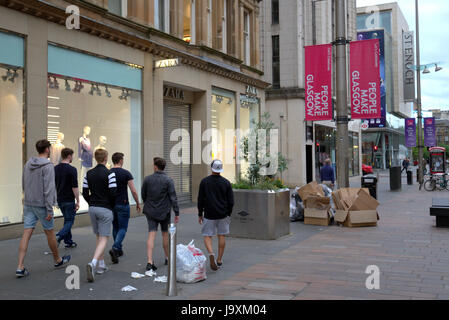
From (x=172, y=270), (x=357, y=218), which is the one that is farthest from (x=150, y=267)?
(x=357, y=218)

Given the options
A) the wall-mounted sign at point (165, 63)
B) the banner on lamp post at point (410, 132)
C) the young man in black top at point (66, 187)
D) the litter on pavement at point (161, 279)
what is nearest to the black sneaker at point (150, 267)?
the litter on pavement at point (161, 279)

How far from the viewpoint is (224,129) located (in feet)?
64.9

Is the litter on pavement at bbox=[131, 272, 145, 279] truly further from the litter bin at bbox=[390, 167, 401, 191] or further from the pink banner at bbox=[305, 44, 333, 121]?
the litter bin at bbox=[390, 167, 401, 191]

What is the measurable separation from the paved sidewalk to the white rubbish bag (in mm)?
128

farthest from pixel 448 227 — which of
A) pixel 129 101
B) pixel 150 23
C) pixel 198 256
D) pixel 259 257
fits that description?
pixel 150 23

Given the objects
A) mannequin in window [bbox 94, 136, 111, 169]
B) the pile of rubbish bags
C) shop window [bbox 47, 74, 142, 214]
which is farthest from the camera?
mannequin in window [bbox 94, 136, 111, 169]

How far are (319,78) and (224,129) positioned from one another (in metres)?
6.35

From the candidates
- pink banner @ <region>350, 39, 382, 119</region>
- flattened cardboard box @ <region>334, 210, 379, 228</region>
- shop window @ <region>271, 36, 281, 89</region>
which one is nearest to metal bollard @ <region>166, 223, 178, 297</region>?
flattened cardboard box @ <region>334, 210, 379, 228</region>

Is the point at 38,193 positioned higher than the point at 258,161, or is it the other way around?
the point at 258,161

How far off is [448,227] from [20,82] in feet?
35.6

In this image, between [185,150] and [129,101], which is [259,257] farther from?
[185,150]

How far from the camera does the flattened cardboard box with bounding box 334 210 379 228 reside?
37.3 ft

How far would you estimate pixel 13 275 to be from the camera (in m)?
6.51

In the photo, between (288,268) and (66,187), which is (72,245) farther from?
(288,268)
